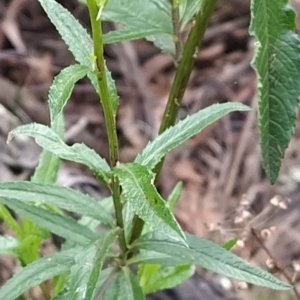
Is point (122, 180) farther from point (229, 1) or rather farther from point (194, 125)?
point (229, 1)

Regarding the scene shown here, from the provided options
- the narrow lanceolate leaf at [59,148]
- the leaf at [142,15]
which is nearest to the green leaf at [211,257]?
the narrow lanceolate leaf at [59,148]

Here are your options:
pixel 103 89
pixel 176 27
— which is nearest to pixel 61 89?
pixel 103 89

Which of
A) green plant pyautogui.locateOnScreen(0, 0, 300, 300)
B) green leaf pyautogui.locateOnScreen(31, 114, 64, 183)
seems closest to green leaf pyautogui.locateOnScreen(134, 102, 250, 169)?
green plant pyautogui.locateOnScreen(0, 0, 300, 300)

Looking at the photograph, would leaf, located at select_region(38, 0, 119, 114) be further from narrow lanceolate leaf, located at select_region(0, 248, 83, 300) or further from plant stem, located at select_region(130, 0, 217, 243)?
narrow lanceolate leaf, located at select_region(0, 248, 83, 300)

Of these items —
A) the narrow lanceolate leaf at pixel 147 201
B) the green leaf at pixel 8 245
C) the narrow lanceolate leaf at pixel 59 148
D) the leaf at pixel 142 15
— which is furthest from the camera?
the green leaf at pixel 8 245

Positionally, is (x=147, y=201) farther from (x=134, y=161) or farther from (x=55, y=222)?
(x=55, y=222)

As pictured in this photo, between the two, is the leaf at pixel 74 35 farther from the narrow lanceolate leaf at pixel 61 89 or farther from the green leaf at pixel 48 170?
the green leaf at pixel 48 170

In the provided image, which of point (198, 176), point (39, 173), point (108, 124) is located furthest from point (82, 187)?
point (108, 124)
